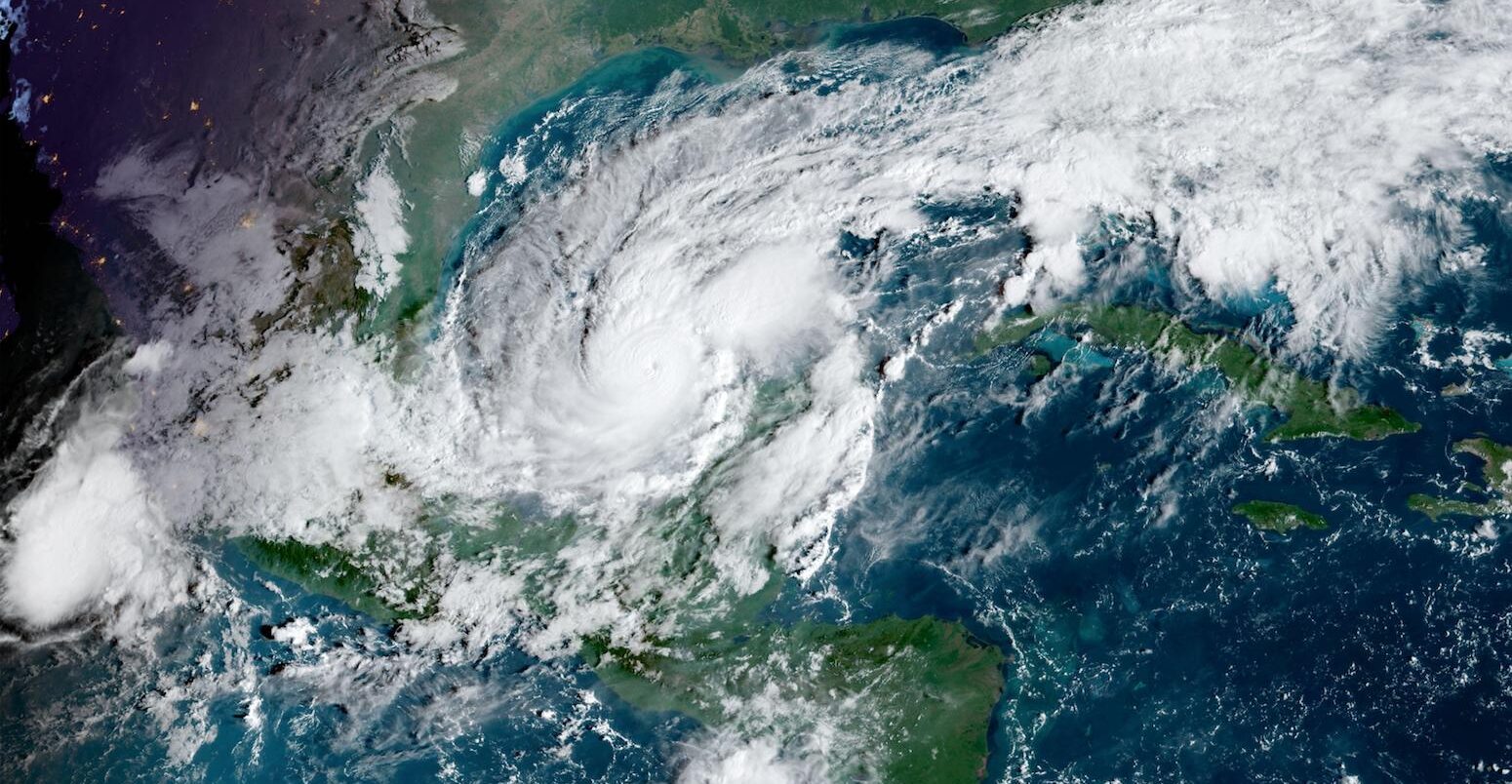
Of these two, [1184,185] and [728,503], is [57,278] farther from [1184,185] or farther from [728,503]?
[1184,185]

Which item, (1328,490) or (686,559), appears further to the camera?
(686,559)

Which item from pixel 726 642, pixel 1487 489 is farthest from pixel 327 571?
pixel 1487 489

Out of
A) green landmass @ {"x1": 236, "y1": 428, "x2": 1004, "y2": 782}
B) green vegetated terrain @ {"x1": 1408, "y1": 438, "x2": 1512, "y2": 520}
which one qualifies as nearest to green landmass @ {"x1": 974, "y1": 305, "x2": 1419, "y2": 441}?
green vegetated terrain @ {"x1": 1408, "y1": 438, "x2": 1512, "y2": 520}

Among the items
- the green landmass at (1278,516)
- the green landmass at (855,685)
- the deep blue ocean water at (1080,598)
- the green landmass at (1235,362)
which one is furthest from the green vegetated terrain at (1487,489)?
the green landmass at (855,685)

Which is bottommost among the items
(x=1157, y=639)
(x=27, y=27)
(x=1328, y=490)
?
(x=1157, y=639)

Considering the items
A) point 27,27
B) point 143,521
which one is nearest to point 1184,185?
point 143,521

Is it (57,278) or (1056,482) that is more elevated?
(57,278)

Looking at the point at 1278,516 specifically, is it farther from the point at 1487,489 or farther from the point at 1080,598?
the point at 1080,598
